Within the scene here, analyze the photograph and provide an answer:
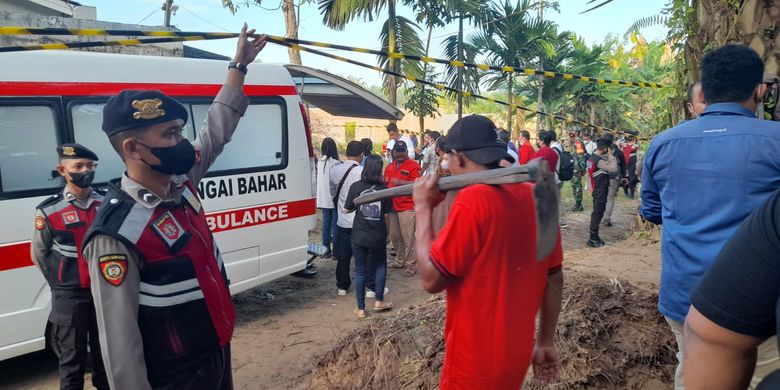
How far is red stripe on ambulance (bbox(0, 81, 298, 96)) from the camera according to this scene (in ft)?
13.3

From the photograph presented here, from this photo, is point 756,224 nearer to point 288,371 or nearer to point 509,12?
point 288,371

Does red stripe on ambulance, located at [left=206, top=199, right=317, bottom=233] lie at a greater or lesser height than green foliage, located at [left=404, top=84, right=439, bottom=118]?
lesser

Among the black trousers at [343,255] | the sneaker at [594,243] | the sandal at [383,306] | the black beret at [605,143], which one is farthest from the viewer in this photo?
the black beret at [605,143]

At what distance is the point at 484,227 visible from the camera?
187 cm

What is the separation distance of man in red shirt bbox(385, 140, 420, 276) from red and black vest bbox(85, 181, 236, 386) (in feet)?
15.6

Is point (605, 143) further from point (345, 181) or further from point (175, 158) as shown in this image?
point (175, 158)

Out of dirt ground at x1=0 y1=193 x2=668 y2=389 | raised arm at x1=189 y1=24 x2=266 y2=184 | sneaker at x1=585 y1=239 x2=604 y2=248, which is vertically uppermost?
raised arm at x1=189 y1=24 x2=266 y2=184

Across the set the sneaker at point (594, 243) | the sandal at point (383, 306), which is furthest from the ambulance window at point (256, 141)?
the sneaker at point (594, 243)

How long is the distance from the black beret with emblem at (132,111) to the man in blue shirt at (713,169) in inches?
87.2

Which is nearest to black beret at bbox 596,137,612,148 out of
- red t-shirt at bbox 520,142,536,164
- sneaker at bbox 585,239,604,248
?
red t-shirt at bbox 520,142,536,164

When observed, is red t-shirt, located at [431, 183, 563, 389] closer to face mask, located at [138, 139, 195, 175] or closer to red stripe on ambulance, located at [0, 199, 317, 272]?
face mask, located at [138, 139, 195, 175]

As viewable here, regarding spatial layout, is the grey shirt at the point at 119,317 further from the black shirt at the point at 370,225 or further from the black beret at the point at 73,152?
the black shirt at the point at 370,225

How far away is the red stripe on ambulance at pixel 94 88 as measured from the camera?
13.3 feet

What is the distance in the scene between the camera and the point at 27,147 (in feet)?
Answer: 13.8
